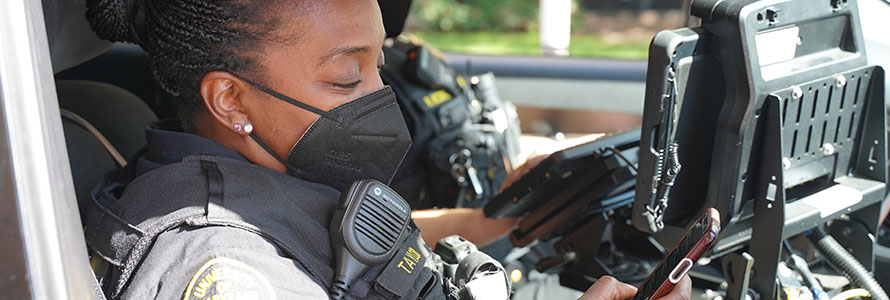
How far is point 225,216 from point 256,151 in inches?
8.6

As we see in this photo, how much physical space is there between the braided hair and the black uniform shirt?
30 centimetres

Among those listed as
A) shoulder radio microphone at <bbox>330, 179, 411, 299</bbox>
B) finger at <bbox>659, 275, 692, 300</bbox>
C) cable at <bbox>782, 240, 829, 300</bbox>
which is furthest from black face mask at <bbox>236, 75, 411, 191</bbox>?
cable at <bbox>782, 240, 829, 300</bbox>

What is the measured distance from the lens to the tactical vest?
1209 millimetres

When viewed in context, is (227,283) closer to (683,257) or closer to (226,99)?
(226,99)

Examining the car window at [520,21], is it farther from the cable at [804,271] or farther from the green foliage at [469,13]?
the cable at [804,271]

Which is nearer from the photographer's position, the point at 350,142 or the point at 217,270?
the point at 217,270

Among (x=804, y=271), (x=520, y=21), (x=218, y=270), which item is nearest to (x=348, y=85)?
(x=218, y=270)

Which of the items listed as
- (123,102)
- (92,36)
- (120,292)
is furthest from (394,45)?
(120,292)

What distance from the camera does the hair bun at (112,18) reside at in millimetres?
1479

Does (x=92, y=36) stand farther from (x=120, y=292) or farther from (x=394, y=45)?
(x=394, y=45)

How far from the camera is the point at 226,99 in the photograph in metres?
1.38

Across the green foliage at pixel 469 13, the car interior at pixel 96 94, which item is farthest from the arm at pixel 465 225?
the green foliage at pixel 469 13

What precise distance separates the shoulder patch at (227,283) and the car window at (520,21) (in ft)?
22.8

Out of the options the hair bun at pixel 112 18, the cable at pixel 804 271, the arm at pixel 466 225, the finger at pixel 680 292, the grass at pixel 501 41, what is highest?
the hair bun at pixel 112 18
